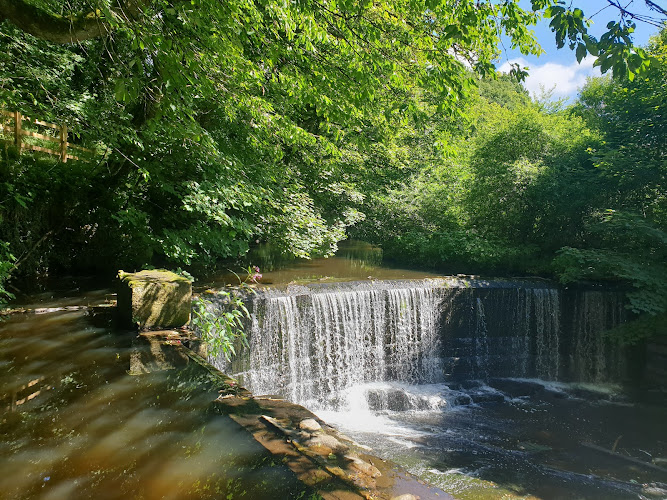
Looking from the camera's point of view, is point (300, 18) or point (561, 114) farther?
point (561, 114)

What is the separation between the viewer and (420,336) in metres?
9.70

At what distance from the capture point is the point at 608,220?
33.3ft

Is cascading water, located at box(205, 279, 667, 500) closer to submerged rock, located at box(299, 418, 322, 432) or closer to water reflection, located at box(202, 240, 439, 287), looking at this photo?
water reflection, located at box(202, 240, 439, 287)

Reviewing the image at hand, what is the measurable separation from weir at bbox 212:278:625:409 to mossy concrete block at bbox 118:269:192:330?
6.01ft

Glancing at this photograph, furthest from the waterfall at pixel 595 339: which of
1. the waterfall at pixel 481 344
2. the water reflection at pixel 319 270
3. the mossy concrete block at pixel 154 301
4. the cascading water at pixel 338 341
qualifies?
the mossy concrete block at pixel 154 301

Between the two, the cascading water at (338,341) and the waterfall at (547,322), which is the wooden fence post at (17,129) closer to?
the cascading water at (338,341)

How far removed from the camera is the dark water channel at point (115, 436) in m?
2.56

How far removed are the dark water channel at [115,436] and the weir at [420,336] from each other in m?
3.10

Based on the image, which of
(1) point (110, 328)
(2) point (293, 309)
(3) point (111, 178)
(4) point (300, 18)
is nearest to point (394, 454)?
(2) point (293, 309)

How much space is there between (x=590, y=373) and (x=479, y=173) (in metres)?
6.58

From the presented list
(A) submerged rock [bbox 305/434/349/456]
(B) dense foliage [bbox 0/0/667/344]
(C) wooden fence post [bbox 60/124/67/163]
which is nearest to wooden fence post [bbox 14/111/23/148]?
(B) dense foliage [bbox 0/0/667/344]

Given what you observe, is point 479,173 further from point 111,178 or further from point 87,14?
point 87,14

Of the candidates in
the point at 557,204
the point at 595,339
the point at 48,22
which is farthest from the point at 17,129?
the point at 595,339

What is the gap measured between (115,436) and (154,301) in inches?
105
